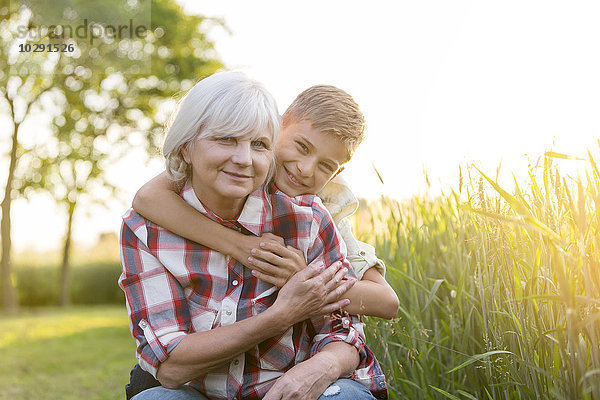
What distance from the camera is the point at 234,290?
1.91 metres

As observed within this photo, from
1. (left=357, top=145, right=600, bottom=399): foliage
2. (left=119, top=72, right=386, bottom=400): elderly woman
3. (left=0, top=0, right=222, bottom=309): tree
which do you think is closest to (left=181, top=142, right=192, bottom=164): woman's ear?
(left=119, top=72, right=386, bottom=400): elderly woman

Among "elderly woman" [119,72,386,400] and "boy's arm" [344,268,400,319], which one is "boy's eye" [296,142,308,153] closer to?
"elderly woman" [119,72,386,400]

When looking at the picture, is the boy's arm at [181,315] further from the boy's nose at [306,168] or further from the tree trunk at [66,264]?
the tree trunk at [66,264]

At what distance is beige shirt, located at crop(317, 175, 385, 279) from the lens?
7.08 ft

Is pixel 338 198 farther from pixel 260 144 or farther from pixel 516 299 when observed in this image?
pixel 516 299

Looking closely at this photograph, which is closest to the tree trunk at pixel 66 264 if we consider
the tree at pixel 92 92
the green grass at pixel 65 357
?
the tree at pixel 92 92

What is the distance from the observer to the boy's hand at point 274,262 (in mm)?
1883

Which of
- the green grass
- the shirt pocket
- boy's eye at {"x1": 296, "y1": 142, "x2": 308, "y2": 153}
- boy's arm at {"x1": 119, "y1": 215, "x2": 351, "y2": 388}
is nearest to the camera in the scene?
boy's arm at {"x1": 119, "y1": 215, "x2": 351, "y2": 388}

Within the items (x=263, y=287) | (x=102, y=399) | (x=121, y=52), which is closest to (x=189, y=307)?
(x=263, y=287)

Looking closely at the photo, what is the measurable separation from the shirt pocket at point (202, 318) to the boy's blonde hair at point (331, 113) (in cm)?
79

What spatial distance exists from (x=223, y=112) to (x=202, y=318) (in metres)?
0.59

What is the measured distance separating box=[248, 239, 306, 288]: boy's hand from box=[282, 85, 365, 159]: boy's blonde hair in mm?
579

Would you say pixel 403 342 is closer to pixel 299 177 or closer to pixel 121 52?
pixel 299 177

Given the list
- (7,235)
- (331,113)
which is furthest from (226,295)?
(7,235)
